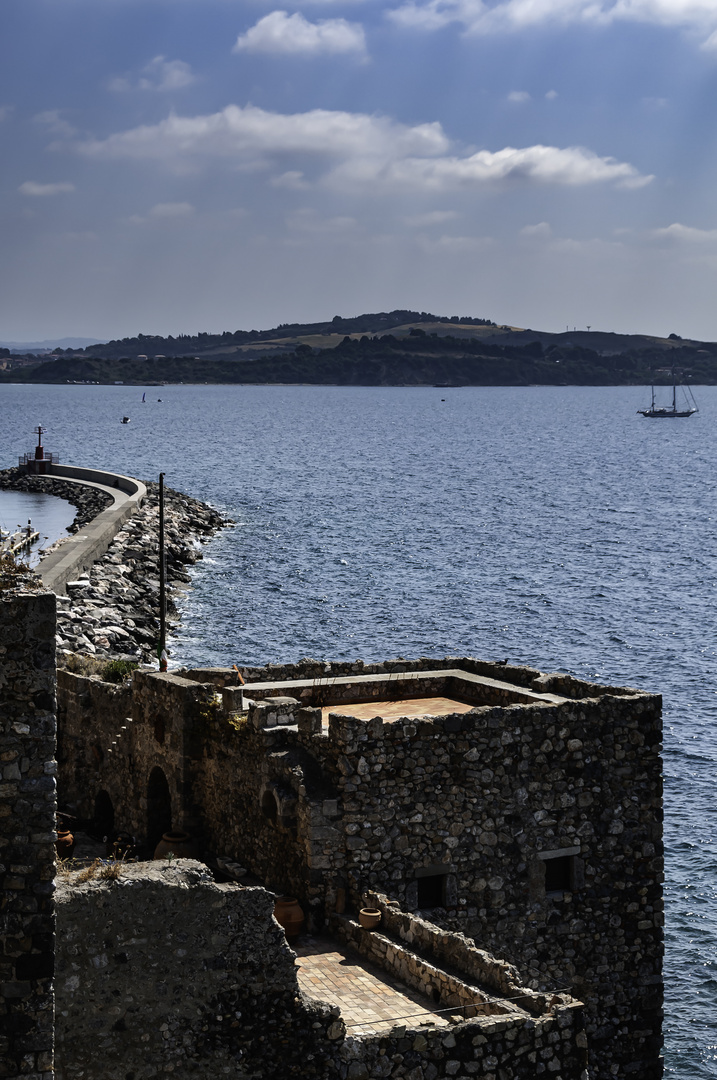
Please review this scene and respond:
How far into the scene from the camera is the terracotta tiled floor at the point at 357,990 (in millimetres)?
13109

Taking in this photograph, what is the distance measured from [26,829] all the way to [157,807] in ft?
35.1

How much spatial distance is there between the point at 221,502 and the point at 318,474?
108 feet

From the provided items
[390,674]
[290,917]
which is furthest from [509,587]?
[290,917]

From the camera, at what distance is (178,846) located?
698 inches

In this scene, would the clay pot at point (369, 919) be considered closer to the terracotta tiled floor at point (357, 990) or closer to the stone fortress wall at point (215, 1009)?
the terracotta tiled floor at point (357, 990)

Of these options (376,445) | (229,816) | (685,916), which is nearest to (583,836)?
(229,816)

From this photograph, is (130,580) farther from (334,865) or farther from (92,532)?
(334,865)

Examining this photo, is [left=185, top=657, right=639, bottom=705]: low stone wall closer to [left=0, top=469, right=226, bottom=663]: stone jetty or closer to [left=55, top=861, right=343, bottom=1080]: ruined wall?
[left=55, top=861, right=343, bottom=1080]: ruined wall

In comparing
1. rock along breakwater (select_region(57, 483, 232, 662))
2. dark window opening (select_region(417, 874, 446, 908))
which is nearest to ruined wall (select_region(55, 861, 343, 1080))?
dark window opening (select_region(417, 874, 446, 908))

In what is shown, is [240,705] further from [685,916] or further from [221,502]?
[221,502]

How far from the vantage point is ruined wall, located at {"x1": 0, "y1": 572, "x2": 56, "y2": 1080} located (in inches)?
332

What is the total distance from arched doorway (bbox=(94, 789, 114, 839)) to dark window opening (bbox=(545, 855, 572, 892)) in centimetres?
709

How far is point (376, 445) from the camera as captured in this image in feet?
630

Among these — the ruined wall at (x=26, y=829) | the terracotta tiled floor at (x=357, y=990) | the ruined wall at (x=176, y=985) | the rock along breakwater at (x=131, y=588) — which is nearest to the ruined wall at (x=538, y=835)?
the terracotta tiled floor at (x=357, y=990)
